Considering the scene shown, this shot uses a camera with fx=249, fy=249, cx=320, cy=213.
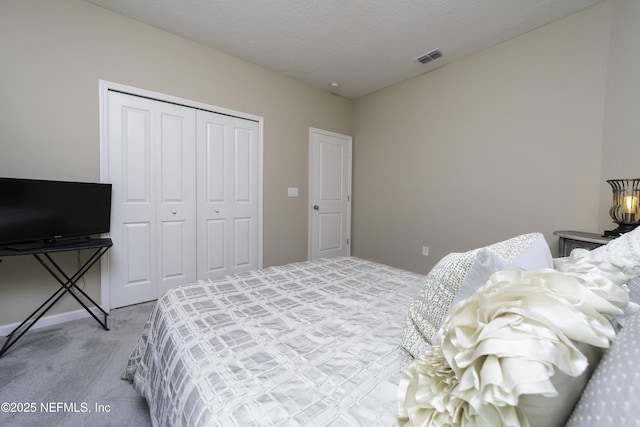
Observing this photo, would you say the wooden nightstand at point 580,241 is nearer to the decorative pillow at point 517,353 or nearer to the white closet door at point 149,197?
the decorative pillow at point 517,353

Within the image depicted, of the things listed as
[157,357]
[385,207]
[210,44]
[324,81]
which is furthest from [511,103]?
[157,357]

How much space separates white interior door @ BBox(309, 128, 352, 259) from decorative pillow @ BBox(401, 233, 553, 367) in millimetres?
3081

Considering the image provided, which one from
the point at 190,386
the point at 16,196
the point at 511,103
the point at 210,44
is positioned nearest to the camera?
the point at 190,386

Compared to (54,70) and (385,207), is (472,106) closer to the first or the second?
(385,207)

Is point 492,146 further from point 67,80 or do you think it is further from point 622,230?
point 67,80

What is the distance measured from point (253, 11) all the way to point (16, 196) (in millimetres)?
2388

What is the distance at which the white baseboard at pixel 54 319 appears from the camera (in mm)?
1998

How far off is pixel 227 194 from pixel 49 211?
1.53m

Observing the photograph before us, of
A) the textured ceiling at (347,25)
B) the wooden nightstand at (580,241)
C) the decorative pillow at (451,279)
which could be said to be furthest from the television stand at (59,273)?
the wooden nightstand at (580,241)

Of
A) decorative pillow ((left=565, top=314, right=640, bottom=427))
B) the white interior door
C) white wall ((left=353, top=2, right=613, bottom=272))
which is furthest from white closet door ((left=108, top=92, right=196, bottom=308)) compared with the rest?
decorative pillow ((left=565, top=314, right=640, bottom=427))

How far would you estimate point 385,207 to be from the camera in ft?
12.7

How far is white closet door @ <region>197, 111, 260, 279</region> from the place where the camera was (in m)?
2.94

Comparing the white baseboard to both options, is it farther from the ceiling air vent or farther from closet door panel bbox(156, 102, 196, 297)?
the ceiling air vent

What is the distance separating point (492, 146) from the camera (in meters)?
2.77
